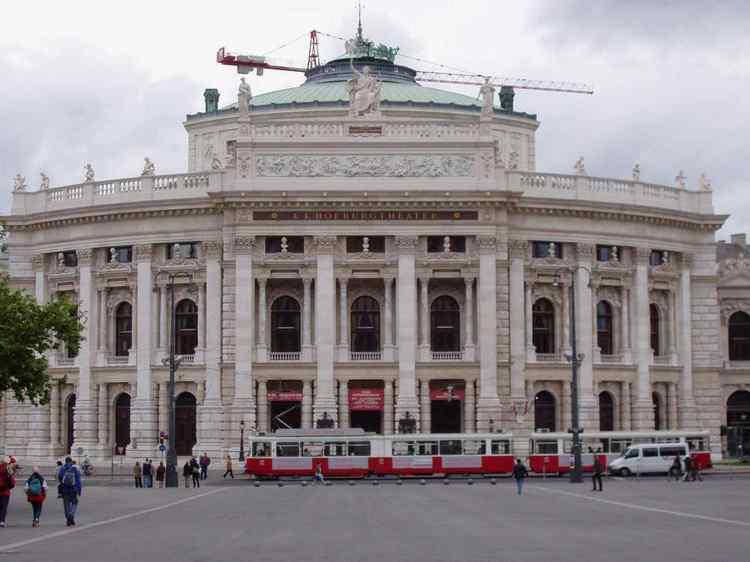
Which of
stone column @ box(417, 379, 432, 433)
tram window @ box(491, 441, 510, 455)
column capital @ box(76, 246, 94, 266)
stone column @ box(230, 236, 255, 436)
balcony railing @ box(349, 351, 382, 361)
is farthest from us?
column capital @ box(76, 246, 94, 266)

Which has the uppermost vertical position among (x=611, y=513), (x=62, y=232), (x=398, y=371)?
(x=62, y=232)

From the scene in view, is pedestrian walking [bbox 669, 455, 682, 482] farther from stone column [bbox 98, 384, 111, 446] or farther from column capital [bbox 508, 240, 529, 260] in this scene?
stone column [bbox 98, 384, 111, 446]

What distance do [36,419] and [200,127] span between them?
26.9 m

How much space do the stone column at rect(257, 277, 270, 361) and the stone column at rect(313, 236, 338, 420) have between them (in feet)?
5.77

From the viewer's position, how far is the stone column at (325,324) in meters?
85.7

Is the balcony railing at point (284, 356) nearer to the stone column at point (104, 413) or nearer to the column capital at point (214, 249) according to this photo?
the column capital at point (214, 249)

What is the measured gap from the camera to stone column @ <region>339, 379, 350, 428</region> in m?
86.2

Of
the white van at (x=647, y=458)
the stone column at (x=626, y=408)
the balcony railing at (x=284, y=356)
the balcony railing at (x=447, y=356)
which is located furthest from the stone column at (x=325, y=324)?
the stone column at (x=626, y=408)

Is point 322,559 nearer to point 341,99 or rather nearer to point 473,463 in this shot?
point 473,463

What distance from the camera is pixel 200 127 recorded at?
4190 inches

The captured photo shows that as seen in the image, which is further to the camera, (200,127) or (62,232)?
(200,127)

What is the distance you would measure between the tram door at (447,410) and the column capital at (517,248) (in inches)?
356

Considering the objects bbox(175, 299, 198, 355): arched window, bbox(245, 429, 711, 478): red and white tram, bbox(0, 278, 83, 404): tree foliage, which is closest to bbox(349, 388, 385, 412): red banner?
bbox(245, 429, 711, 478): red and white tram

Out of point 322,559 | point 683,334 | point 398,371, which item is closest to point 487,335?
point 398,371
